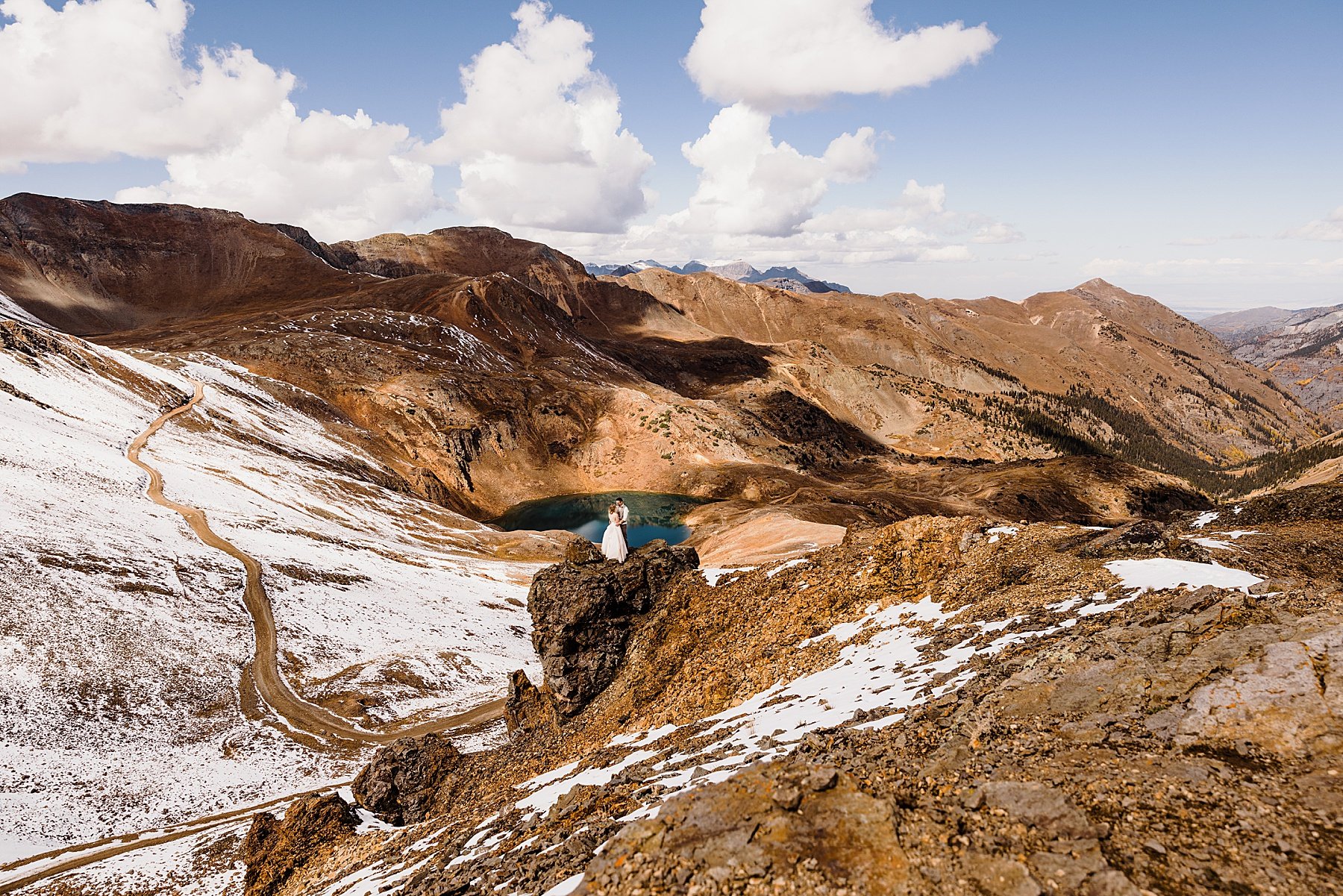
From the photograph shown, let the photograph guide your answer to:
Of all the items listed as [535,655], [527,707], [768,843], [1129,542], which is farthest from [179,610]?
[1129,542]

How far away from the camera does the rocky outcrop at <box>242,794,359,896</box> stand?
18.1m

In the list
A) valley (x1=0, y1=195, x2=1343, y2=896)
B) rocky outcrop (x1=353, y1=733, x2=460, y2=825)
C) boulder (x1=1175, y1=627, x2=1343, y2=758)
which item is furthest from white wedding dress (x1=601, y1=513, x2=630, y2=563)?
boulder (x1=1175, y1=627, x2=1343, y2=758)

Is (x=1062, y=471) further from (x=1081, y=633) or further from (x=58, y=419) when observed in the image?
(x=58, y=419)

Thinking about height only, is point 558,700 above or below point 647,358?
below

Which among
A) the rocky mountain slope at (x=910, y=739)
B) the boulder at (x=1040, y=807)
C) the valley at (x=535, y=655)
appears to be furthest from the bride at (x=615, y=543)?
the boulder at (x=1040, y=807)

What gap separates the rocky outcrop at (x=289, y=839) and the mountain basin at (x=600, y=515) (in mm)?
53850

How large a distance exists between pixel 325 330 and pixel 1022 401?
195 m

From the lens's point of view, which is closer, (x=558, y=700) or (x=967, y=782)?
(x=967, y=782)

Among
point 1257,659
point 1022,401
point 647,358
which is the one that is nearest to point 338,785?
point 1257,659

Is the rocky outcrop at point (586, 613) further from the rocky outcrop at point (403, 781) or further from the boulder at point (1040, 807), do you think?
the boulder at point (1040, 807)

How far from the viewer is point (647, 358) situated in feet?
505

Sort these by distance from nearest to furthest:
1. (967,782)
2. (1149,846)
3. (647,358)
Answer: (1149,846), (967,782), (647,358)

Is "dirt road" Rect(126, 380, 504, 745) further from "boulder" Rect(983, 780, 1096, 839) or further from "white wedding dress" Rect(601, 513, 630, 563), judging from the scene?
"boulder" Rect(983, 780, 1096, 839)

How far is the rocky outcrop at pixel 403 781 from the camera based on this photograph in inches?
805
